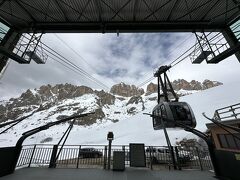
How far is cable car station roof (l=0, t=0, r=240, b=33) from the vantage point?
1049cm

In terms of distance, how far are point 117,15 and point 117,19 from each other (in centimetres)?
61

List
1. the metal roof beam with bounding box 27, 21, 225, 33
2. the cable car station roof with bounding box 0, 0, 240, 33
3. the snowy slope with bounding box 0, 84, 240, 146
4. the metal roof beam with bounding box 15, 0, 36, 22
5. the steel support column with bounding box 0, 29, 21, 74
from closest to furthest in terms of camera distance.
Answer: the metal roof beam with bounding box 15, 0, 36, 22 → the cable car station roof with bounding box 0, 0, 240, 33 → the steel support column with bounding box 0, 29, 21, 74 → the metal roof beam with bounding box 27, 21, 225, 33 → the snowy slope with bounding box 0, 84, 240, 146

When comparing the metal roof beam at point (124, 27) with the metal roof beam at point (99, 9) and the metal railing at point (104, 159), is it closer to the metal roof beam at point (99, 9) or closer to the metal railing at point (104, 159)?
the metal roof beam at point (99, 9)

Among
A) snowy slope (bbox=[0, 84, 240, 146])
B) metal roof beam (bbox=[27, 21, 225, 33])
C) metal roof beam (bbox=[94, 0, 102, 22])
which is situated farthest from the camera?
snowy slope (bbox=[0, 84, 240, 146])

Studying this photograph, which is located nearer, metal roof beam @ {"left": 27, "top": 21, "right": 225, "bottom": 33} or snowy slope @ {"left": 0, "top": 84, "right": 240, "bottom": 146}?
metal roof beam @ {"left": 27, "top": 21, "right": 225, "bottom": 33}

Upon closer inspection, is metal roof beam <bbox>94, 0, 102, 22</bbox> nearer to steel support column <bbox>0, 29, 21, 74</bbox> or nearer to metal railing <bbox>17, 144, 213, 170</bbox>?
steel support column <bbox>0, 29, 21, 74</bbox>

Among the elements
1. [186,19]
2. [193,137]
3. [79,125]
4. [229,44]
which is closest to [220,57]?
[229,44]

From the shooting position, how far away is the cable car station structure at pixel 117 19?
10.5 metres

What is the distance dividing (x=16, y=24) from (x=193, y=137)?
96.2 feet

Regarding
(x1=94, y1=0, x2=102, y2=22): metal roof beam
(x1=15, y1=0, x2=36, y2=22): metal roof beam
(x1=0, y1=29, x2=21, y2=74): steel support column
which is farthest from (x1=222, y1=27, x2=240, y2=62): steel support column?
(x1=0, y1=29, x2=21, y2=74): steel support column

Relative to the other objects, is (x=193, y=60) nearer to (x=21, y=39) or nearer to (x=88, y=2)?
(x=88, y=2)

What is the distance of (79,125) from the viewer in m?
159

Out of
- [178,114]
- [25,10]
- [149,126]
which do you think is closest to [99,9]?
[25,10]

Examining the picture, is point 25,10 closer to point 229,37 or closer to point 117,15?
point 117,15
